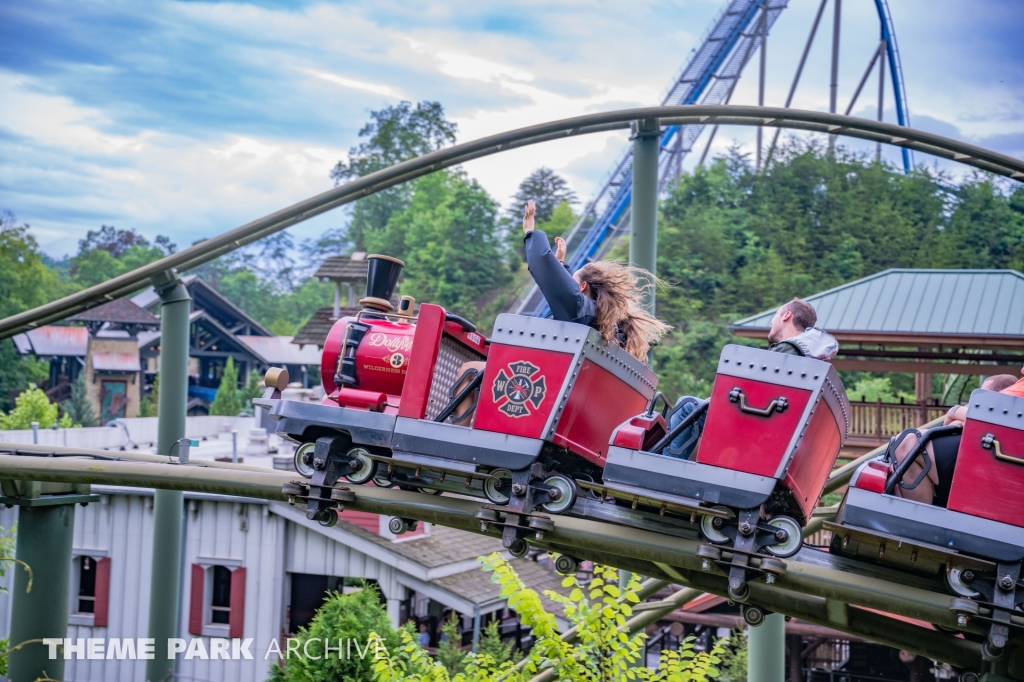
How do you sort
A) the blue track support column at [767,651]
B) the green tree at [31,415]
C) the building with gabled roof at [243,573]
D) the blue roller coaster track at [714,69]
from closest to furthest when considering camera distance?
the blue track support column at [767,651] < the building with gabled roof at [243,573] < the green tree at [31,415] < the blue roller coaster track at [714,69]

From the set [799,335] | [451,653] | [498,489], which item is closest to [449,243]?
[451,653]

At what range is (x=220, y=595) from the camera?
12312mm

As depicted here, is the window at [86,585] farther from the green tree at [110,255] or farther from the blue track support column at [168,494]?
the green tree at [110,255]

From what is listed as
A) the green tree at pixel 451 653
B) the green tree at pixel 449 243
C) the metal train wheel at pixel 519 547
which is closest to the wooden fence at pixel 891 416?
the green tree at pixel 451 653

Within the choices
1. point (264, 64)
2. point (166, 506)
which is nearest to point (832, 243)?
point (166, 506)

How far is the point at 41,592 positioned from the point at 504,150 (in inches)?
137

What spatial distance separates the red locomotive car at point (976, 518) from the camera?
124 inches

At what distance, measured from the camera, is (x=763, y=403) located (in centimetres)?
341

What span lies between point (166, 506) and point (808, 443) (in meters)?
3.99

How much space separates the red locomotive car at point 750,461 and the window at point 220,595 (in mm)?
9697

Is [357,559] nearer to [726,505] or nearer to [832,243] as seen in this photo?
[726,505]

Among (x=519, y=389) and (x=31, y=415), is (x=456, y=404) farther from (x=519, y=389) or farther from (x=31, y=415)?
(x=31, y=415)

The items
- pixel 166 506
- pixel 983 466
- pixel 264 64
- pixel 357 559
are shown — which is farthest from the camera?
pixel 264 64

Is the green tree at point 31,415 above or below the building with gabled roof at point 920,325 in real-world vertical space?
below
